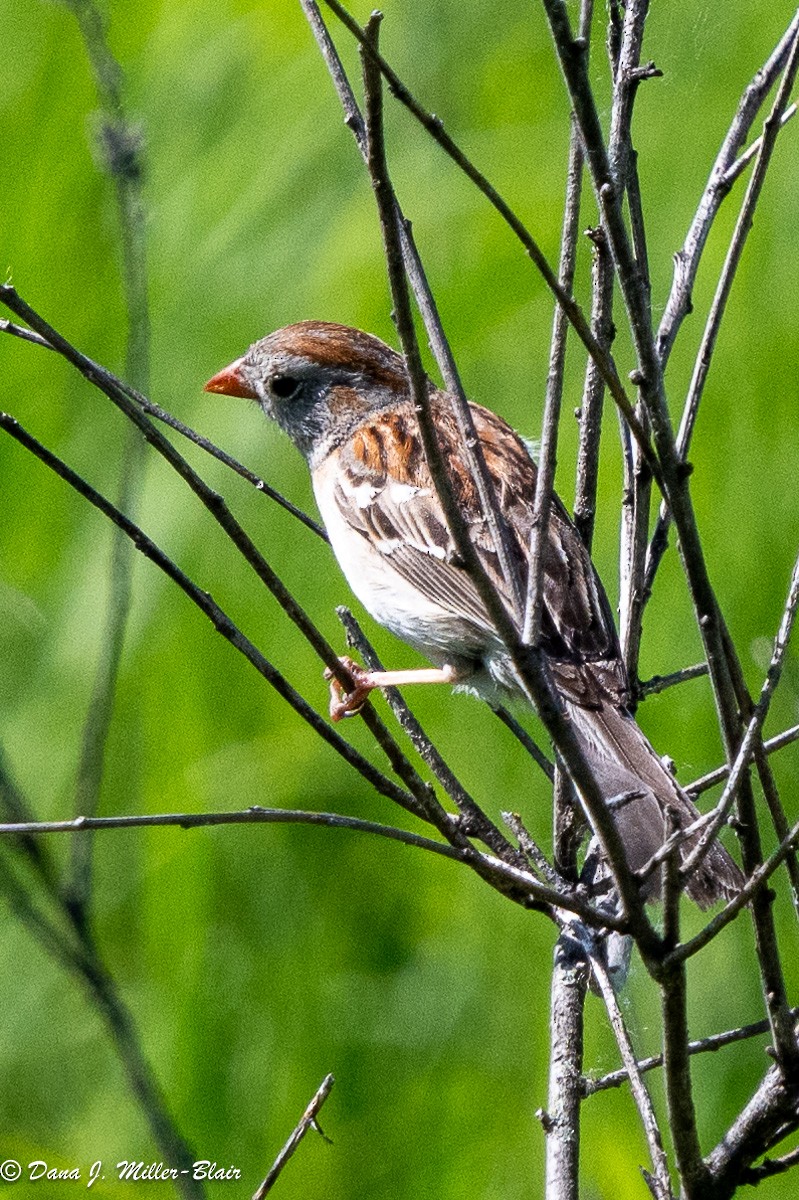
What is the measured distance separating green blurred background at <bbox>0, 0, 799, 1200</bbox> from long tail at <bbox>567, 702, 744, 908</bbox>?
35.2 inches

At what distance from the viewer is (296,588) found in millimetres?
3645

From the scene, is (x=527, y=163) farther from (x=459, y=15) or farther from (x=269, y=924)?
(x=269, y=924)

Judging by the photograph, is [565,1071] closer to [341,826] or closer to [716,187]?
[341,826]

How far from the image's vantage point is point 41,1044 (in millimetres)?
3691

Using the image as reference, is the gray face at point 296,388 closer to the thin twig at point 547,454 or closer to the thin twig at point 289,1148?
the thin twig at point 547,454

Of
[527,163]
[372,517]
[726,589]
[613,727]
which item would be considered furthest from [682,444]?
[527,163]

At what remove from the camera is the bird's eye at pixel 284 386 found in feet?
11.1

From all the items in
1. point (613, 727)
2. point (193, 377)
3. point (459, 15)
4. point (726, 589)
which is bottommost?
point (613, 727)

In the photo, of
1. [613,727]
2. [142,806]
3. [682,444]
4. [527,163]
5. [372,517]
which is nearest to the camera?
[682,444]

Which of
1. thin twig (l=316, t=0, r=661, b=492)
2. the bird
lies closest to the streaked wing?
the bird

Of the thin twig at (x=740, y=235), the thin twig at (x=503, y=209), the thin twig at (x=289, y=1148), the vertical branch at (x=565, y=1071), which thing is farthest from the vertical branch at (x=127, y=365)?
the thin twig at (x=503, y=209)

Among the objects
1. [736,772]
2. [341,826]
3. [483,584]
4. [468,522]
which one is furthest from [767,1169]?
[468,522]

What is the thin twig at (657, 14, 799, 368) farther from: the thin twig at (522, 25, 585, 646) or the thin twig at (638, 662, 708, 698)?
the thin twig at (638, 662, 708, 698)

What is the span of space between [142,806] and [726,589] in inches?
56.6
